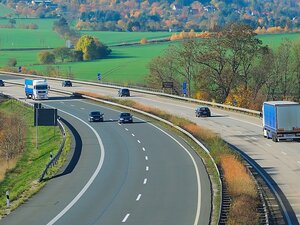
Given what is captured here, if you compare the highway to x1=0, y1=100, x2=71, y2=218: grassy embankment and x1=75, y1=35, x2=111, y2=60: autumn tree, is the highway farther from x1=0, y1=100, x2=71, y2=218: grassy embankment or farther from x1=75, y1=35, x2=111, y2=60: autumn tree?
x1=75, y1=35, x2=111, y2=60: autumn tree

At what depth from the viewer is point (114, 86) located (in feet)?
408

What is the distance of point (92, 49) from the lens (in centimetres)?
A: 19350

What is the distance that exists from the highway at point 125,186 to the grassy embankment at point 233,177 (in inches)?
29.9

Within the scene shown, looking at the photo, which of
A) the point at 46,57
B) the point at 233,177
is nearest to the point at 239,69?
the point at 46,57

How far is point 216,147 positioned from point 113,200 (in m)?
16.8

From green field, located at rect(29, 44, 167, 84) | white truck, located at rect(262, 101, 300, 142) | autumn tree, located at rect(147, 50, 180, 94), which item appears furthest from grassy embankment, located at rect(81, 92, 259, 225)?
green field, located at rect(29, 44, 167, 84)

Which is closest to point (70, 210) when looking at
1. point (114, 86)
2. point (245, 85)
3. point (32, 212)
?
point (32, 212)

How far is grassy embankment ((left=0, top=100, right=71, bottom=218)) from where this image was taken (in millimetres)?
42938

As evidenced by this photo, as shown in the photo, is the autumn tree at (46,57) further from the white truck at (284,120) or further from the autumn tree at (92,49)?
the white truck at (284,120)

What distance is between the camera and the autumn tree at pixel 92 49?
192 m

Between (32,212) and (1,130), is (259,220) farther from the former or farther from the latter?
(1,130)

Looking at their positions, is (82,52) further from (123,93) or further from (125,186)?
(125,186)

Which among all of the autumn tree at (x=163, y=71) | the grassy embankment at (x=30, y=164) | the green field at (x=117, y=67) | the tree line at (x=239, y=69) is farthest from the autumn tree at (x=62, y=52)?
the grassy embankment at (x=30, y=164)

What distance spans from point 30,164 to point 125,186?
63.2 ft
